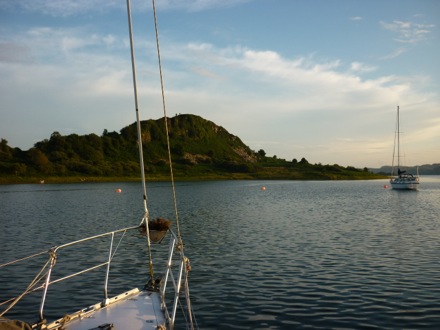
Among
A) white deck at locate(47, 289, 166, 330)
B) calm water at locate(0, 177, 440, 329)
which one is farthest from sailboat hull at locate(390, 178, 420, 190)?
white deck at locate(47, 289, 166, 330)

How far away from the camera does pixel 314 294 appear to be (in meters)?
19.5

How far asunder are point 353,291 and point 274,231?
2018 centimetres

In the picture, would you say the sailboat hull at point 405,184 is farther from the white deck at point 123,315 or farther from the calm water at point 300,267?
the white deck at point 123,315

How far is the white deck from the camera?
11727 millimetres

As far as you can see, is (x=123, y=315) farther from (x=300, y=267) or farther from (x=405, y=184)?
(x=405, y=184)

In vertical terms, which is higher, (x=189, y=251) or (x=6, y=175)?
(x=6, y=175)

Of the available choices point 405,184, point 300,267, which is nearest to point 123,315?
point 300,267

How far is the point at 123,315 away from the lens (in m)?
12.6

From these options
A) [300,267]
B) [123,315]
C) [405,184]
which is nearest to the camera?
[123,315]

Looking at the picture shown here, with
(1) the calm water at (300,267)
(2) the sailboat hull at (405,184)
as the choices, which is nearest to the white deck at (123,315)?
(1) the calm water at (300,267)

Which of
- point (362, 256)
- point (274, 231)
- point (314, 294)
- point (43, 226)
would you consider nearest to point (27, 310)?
point (314, 294)

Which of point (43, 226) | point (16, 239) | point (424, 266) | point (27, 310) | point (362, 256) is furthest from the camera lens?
point (43, 226)

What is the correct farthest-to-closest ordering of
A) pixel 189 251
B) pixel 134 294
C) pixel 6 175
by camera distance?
pixel 6 175, pixel 189 251, pixel 134 294

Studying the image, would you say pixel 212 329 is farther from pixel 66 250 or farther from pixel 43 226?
pixel 43 226
